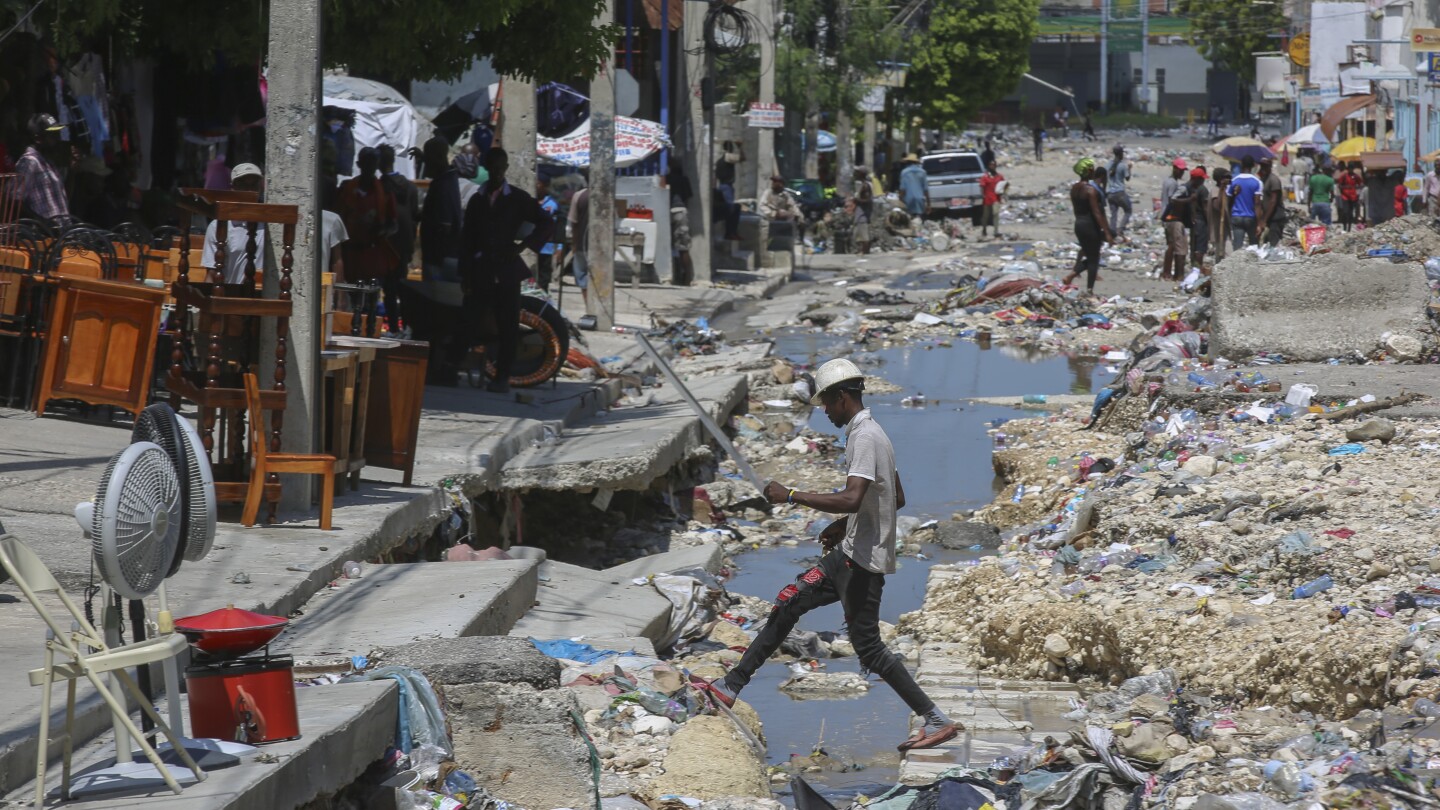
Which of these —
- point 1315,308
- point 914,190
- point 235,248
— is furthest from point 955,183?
point 235,248

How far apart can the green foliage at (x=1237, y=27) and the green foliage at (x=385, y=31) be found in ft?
216

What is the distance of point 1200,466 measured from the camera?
9438 mm

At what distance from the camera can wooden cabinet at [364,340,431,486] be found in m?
8.27

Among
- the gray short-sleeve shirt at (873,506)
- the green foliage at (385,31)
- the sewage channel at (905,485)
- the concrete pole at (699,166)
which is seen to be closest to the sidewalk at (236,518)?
the sewage channel at (905,485)

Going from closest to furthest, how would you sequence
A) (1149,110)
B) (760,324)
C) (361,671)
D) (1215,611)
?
(361,671)
(1215,611)
(760,324)
(1149,110)

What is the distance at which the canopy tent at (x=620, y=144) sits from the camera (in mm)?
20891

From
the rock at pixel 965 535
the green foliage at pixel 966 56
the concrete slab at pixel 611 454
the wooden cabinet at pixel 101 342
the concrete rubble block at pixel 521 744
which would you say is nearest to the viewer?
the concrete rubble block at pixel 521 744

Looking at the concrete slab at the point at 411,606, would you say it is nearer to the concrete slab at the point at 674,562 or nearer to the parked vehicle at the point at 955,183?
the concrete slab at the point at 674,562

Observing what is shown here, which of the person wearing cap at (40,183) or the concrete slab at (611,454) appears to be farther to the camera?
the person wearing cap at (40,183)

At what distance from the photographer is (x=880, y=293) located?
22.6m

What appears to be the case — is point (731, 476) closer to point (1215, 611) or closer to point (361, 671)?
point (1215, 611)

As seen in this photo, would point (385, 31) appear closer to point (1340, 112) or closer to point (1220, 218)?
point (1220, 218)

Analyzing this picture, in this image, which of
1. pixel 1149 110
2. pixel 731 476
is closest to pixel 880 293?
pixel 731 476

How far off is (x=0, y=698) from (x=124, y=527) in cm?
97
